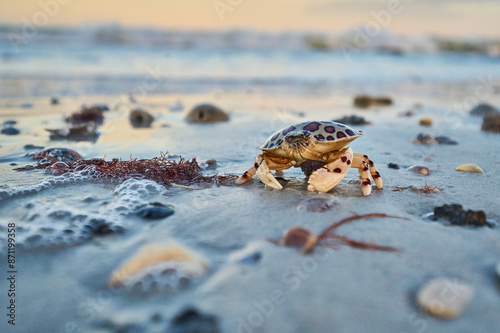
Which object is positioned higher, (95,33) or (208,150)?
(95,33)

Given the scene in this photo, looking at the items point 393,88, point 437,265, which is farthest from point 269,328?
point 393,88

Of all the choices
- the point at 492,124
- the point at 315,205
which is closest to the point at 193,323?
the point at 315,205

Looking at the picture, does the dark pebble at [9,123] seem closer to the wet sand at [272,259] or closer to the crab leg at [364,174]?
the wet sand at [272,259]

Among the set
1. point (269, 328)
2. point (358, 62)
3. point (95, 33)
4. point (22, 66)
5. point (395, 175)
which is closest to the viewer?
point (269, 328)

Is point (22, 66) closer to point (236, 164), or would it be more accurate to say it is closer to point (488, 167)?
point (236, 164)

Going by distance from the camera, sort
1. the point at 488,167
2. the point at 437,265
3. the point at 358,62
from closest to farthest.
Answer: the point at 437,265, the point at 488,167, the point at 358,62

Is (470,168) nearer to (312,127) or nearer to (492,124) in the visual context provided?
(312,127)

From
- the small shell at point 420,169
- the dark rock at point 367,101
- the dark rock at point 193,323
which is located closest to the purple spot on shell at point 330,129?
the small shell at point 420,169

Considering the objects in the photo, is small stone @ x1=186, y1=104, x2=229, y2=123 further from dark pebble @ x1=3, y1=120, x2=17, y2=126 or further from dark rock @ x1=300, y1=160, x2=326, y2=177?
dark rock @ x1=300, y1=160, x2=326, y2=177
